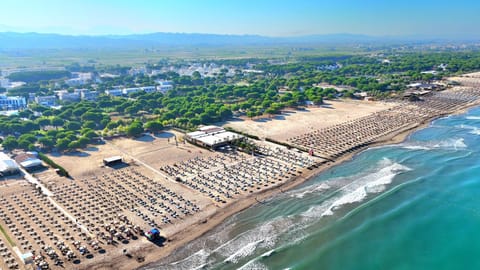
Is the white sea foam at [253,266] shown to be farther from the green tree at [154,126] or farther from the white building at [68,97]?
the white building at [68,97]

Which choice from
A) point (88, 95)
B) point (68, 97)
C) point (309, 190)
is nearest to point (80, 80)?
point (88, 95)

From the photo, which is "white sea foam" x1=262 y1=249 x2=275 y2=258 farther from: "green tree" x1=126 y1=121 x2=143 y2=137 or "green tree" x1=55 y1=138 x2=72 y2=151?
"green tree" x1=126 y1=121 x2=143 y2=137

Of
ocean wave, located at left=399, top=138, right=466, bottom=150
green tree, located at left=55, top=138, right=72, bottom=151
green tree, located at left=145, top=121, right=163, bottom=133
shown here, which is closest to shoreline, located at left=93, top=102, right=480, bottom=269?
ocean wave, located at left=399, top=138, right=466, bottom=150

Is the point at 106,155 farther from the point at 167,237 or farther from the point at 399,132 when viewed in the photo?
the point at 399,132

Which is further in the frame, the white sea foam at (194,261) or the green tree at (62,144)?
the green tree at (62,144)

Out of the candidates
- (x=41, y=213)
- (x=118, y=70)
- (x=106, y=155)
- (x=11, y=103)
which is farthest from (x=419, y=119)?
(x=118, y=70)

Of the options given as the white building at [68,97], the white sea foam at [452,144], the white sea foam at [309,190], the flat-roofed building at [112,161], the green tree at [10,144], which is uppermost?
the white building at [68,97]

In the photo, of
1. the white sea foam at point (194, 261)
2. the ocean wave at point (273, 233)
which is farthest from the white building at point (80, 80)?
the white sea foam at point (194, 261)
